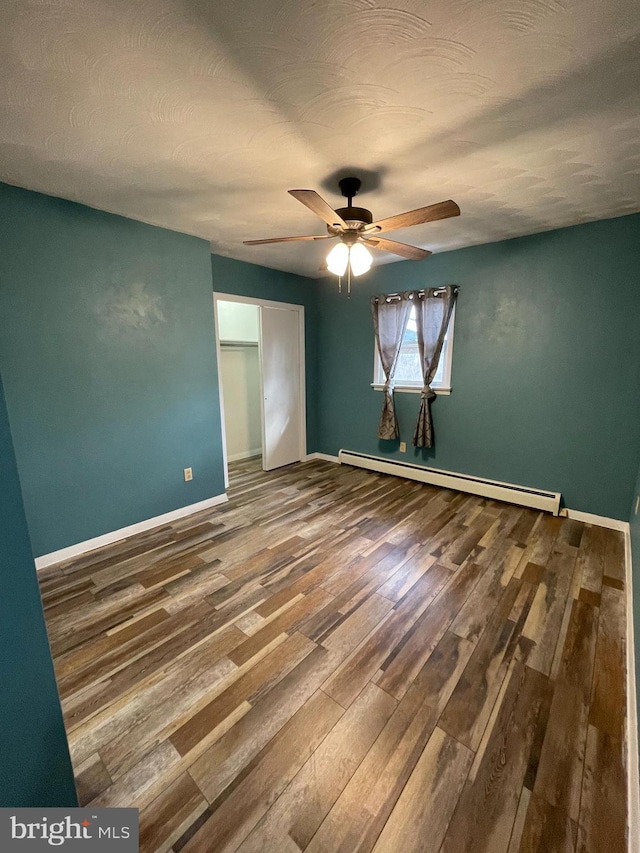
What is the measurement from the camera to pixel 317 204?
1.55 metres

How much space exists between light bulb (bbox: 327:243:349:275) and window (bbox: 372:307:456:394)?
1742 millimetres

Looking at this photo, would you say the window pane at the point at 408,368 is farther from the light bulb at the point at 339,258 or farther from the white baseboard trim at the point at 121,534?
the white baseboard trim at the point at 121,534

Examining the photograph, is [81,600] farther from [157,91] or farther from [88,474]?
[157,91]

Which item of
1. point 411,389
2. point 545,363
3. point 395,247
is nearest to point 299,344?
point 411,389

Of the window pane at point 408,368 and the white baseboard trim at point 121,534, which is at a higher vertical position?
the window pane at point 408,368

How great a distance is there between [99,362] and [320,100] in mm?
2165

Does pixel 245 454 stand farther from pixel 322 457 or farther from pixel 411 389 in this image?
pixel 411 389

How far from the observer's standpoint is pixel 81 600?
2.00 m

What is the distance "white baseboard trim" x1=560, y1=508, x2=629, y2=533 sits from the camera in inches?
107

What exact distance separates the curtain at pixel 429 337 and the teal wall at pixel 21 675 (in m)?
3.40

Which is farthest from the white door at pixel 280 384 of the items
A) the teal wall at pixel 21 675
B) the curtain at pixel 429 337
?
the teal wall at pixel 21 675

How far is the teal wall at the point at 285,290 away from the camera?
135 inches

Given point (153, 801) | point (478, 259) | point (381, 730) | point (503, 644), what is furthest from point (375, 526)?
point (478, 259)

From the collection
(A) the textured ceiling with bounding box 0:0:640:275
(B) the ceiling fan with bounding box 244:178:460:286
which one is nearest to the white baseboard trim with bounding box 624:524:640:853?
(B) the ceiling fan with bounding box 244:178:460:286
